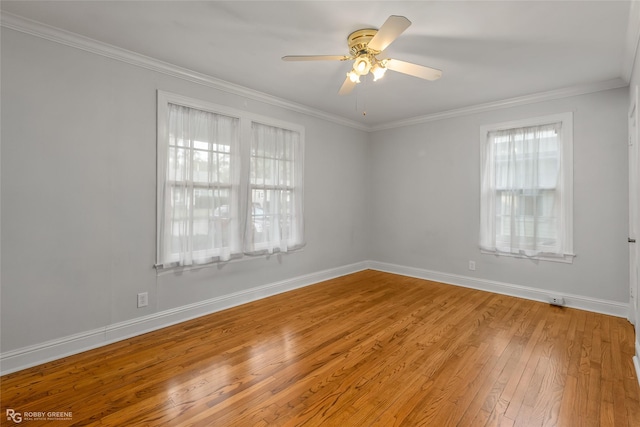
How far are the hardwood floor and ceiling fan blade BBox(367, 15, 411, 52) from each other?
7.66ft

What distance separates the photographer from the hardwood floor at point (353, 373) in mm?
1792

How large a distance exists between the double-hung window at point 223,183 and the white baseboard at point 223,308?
52 cm

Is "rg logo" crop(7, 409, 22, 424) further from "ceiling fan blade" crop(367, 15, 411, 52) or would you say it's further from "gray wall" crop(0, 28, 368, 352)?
"ceiling fan blade" crop(367, 15, 411, 52)

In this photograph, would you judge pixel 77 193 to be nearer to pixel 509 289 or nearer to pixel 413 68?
pixel 413 68

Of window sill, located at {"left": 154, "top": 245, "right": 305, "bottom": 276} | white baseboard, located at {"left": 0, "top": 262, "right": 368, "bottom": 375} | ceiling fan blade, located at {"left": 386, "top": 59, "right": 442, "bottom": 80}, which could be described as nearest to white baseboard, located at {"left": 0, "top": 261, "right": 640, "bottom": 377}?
white baseboard, located at {"left": 0, "top": 262, "right": 368, "bottom": 375}

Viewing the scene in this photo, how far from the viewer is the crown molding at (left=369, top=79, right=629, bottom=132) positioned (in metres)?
3.41

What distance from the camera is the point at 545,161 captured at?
149 inches

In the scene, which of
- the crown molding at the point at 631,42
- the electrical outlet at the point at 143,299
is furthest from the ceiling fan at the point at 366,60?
the electrical outlet at the point at 143,299

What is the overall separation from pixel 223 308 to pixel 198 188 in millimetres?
1417

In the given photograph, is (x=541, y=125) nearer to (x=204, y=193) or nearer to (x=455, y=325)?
(x=455, y=325)

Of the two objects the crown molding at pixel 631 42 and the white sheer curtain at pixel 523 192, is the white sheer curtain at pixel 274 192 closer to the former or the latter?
the white sheer curtain at pixel 523 192

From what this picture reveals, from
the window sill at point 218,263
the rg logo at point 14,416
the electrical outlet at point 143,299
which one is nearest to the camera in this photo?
the rg logo at point 14,416

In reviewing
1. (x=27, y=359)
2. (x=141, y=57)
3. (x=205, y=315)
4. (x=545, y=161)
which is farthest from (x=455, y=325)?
(x=141, y=57)

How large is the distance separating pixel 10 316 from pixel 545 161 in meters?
5.54
